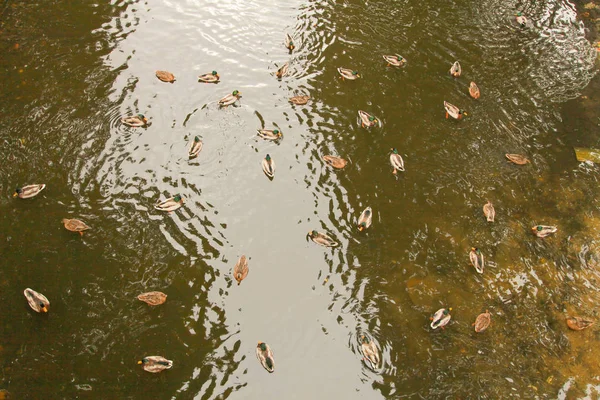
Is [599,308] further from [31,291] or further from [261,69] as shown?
[31,291]

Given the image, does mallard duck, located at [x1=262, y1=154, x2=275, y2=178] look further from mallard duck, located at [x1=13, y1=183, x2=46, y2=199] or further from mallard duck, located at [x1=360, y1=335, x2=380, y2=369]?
mallard duck, located at [x1=13, y1=183, x2=46, y2=199]

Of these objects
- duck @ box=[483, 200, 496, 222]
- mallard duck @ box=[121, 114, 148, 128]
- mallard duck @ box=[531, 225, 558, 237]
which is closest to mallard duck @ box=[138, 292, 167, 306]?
mallard duck @ box=[121, 114, 148, 128]

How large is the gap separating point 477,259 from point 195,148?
7511 millimetres

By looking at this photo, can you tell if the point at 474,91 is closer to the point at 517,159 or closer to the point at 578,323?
the point at 517,159

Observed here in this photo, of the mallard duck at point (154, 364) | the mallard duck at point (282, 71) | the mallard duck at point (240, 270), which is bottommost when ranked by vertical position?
the mallard duck at point (154, 364)

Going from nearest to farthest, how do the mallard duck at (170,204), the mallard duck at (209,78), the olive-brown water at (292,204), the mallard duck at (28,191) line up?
1. the olive-brown water at (292,204)
2. the mallard duck at (28,191)
3. the mallard duck at (170,204)
4. the mallard duck at (209,78)

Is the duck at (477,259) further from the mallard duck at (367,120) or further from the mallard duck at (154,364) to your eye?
the mallard duck at (154,364)

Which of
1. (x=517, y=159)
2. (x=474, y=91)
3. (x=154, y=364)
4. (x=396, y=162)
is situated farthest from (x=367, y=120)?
(x=154, y=364)

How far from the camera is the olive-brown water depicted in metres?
8.48

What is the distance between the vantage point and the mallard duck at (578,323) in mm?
9344

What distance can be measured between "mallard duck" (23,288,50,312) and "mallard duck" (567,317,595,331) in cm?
1098

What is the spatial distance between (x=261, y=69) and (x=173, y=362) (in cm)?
893

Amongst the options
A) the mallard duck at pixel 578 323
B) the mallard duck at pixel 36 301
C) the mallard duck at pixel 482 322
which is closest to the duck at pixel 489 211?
the mallard duck at pixel 482 322

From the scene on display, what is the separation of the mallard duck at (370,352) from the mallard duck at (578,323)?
14.5 feet
